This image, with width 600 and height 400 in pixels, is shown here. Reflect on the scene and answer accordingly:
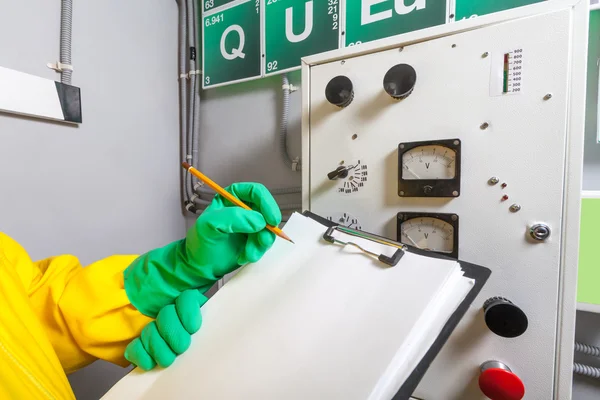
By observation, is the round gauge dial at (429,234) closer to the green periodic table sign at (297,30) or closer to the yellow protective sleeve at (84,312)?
the yellow protective sleeve at (84,312)

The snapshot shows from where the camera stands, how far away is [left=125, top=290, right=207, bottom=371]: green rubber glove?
0.45 metres

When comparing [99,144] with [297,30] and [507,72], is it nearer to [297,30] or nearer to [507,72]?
[297,30]

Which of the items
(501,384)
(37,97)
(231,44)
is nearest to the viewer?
(501,384)

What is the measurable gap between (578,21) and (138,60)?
4.11ft

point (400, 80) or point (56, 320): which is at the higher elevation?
point (400, 80)

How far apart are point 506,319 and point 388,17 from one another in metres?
0.81

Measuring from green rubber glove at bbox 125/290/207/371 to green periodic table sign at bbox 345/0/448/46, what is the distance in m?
0.85

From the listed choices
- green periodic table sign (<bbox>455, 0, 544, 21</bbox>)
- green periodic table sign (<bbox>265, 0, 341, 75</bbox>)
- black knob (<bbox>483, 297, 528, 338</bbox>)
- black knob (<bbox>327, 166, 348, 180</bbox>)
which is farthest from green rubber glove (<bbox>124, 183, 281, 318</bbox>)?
green periodic table sign (<bbox>455, 0, 544, 21</bbox>)

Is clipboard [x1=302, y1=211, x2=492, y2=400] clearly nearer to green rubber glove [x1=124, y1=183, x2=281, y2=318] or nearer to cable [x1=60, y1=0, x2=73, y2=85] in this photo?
green rubber glove [x1=124, y1=183, x2=281, y2=318]

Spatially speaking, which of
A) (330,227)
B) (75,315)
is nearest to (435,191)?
(330,227)

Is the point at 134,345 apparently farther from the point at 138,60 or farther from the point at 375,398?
the point at 138,60

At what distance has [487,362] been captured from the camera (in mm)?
522

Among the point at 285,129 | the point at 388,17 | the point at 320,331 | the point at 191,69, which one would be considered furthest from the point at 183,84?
the point at 320,331

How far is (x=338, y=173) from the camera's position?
642mm
